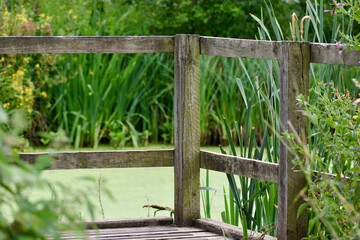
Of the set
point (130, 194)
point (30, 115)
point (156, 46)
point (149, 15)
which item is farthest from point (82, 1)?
point (156, 46)

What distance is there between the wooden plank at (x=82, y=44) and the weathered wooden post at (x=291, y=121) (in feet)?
2.32

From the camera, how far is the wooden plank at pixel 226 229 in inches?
99.9

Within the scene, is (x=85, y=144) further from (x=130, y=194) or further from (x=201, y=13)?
(x=201, y=13)

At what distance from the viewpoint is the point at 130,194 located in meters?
4.70

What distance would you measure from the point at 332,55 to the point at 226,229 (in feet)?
2.89

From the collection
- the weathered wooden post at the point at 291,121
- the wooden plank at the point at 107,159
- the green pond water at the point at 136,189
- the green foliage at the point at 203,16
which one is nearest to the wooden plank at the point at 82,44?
the wooden plank at the point at 107,159

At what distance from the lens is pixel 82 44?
2812 millimetres

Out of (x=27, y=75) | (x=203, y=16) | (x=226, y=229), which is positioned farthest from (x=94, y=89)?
(x=226, y=229)

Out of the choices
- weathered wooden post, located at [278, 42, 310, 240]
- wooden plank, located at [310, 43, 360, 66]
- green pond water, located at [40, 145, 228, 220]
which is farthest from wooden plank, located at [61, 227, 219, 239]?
green pond water, located at [40, 145, 228, 220]

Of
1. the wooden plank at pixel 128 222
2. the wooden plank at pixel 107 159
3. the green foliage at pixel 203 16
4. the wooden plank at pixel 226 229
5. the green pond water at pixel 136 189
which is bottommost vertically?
the green pond water at pixel 136 189

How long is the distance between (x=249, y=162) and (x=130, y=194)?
89.0 inches

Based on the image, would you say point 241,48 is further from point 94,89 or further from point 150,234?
point 94,89

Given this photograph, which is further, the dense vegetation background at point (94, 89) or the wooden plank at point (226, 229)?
the dense vegetation background at point (94, 89)

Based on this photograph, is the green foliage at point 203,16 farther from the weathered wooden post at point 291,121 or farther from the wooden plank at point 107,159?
the weathered wooden post at point 291,121
